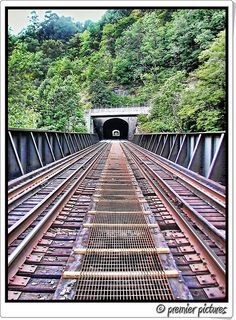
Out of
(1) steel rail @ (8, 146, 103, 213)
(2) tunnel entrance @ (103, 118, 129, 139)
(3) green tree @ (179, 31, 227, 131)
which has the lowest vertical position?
(1) steel rail @ (8, 146, 103, 213)

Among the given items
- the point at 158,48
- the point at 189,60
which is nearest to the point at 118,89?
the point at 158,48

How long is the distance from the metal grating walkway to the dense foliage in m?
1.24

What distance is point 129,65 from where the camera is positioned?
46281 millimetres

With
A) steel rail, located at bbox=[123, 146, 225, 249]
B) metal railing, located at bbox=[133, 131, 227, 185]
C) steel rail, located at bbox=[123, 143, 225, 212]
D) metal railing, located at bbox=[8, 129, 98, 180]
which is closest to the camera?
steel rail, located at bbox=[123, 146, 225, 249]

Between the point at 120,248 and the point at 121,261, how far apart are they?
287 mm

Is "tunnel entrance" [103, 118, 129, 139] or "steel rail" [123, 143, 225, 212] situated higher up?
"tunnel entrance" [103, 118, 129, 139]

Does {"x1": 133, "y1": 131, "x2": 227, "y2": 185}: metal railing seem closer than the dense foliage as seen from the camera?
No

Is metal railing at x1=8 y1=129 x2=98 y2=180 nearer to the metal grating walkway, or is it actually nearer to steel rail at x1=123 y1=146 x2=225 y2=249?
the metal grating walkway

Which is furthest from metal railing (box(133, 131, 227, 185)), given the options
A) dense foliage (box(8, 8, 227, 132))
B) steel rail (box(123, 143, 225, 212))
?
dense foliage (box(8, 8, 227, 132))

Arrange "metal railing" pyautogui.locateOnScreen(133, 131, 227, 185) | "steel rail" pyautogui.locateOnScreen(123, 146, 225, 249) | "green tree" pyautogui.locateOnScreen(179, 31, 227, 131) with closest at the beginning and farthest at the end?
1. "steel rail" pyautogui.locateOnScreen(123, 146, 225, 249)
2. "metal railing" pyautogui.locateOnScreen(133, 131, 227, 185)
3. "green tree" pyautogui.locateOnScreen(179, 31, 227, 131)

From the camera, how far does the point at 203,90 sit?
12000 millimetres

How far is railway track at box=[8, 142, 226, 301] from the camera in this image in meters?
2.39
